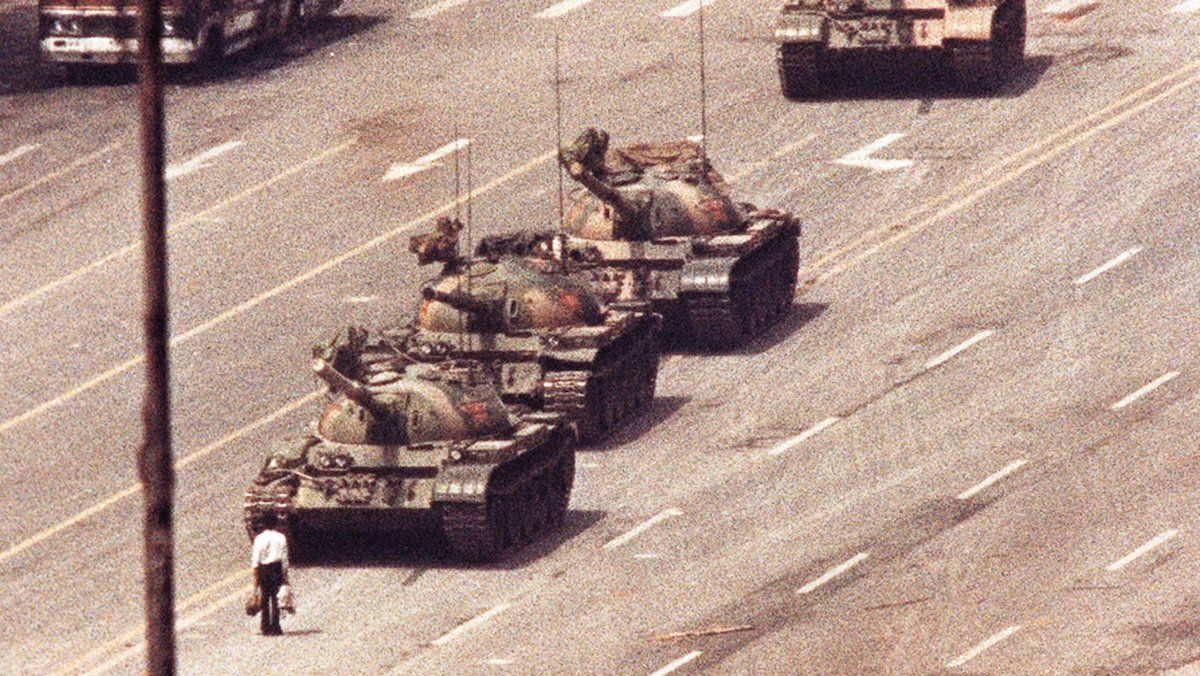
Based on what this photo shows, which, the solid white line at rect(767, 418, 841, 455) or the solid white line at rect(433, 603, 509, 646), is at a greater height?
the solid white line at rect(433, 603, 509, 646)

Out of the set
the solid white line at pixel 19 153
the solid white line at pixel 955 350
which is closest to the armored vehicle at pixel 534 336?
the solid white line at pixel 955 350

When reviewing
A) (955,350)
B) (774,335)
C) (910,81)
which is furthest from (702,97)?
(910,81)

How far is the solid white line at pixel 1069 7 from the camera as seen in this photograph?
7131 cm

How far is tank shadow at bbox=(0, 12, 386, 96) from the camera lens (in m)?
71.1

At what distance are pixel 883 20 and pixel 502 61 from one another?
10.0 m

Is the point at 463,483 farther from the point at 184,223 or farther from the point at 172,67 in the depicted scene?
the point at 172,67

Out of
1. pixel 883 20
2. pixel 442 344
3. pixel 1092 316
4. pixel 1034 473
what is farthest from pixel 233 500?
pixel 883 20

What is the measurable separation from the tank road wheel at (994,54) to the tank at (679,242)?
34.6ft

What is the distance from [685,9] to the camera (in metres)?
74.6

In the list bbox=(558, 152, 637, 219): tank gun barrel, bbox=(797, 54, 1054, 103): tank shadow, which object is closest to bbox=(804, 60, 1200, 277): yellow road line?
bbox=(797, 54, 1054, 103): tank shadow

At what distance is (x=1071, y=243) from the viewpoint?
186 feet

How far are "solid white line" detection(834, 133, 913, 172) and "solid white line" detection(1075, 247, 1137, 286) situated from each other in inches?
285

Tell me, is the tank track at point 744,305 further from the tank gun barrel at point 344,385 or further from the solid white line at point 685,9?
the solid white line at point 685,9

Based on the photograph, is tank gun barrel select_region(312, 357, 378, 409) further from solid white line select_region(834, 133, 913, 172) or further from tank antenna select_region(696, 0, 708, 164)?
solid white line select_region(834, 133, 913, 172)
